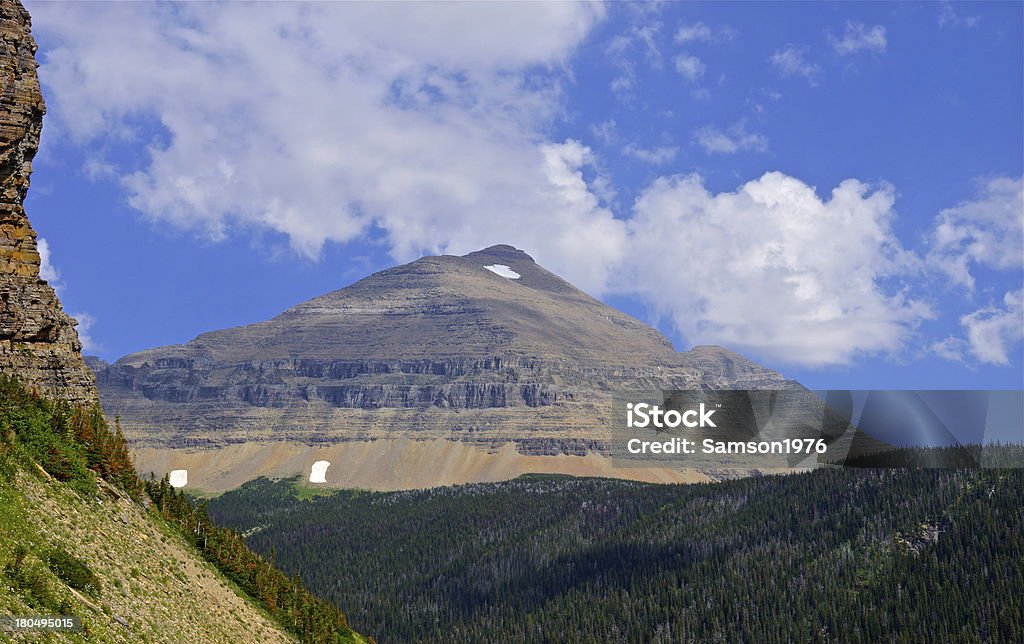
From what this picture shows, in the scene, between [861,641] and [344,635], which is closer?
[344,635]

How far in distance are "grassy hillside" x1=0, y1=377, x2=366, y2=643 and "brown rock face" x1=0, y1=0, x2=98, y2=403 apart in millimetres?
1789

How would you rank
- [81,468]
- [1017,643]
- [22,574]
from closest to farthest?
[22,574] → [81,468] → [1017,643]

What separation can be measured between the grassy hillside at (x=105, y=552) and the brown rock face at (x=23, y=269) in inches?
70.4

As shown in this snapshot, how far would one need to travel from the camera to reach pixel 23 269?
53.0 m

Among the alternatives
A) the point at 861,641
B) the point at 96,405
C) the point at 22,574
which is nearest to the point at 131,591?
the point at 22,574

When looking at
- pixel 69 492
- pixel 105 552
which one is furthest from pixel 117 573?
pixel 69 492

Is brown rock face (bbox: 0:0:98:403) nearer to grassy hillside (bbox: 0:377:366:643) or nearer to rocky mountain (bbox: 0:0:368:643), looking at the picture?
rocky mountain (bbox: 0:0:368:643)

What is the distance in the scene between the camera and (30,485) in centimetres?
4594

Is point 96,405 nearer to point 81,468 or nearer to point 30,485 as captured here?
point 81,468

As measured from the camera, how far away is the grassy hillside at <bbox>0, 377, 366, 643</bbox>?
132 feet

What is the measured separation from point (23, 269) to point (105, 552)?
1648 cm

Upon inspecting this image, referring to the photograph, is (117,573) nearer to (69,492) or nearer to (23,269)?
(69,492)

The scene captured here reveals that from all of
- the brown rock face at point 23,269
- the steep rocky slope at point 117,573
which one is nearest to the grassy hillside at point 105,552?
the steep rocky slope at point 117,573

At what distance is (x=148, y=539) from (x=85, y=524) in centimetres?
534
